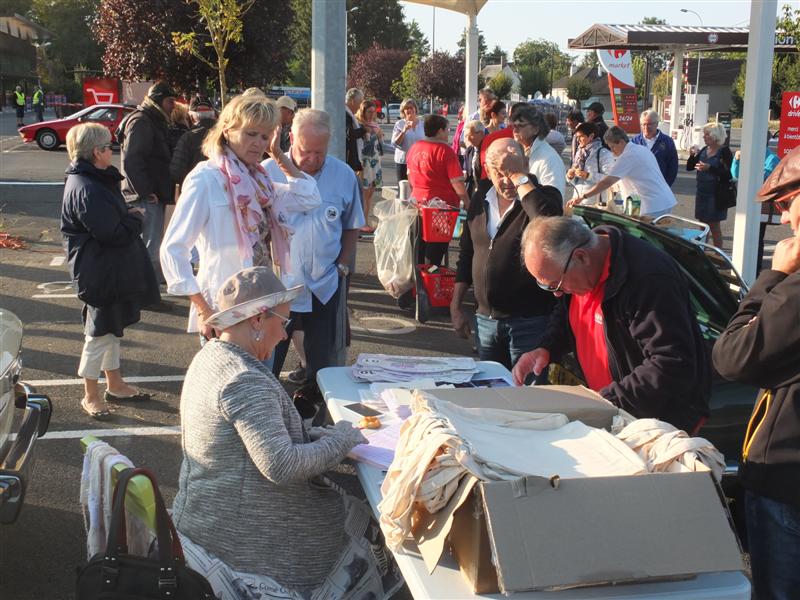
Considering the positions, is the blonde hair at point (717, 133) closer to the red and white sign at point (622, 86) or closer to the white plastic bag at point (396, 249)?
the white plastic bag at point (396, 249)

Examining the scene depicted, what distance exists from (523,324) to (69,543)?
2.46 meters

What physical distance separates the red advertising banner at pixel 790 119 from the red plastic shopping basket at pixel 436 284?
4707mm

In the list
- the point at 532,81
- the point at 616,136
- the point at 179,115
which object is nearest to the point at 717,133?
the point at 616,136

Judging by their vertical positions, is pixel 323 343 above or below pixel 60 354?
above

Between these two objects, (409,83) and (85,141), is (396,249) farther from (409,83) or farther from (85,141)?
(409,83)

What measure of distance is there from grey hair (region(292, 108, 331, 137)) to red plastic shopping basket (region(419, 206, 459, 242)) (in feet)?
11.6

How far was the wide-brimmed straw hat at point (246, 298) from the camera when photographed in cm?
304

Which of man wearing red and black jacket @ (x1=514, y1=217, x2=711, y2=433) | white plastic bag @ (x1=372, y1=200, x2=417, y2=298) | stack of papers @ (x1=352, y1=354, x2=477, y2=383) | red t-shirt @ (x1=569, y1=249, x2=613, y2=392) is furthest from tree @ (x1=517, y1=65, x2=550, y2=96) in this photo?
man wearing red and black jacket @ (x1=514, y1=217, x2=711, y2=433)

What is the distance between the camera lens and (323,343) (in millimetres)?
5129

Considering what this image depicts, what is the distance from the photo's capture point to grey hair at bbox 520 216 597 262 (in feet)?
10.3

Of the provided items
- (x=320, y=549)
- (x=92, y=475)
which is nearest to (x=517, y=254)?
(x=320, y=549)

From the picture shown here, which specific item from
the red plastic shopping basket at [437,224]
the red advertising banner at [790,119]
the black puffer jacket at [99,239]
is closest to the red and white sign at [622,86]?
the red advertising banner at [790,119]

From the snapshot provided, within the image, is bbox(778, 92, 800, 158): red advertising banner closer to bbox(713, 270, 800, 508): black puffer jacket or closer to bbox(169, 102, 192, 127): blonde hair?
bbox(169, 102, 192, 127): blonde hair

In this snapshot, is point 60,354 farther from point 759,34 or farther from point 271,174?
point 759,34
